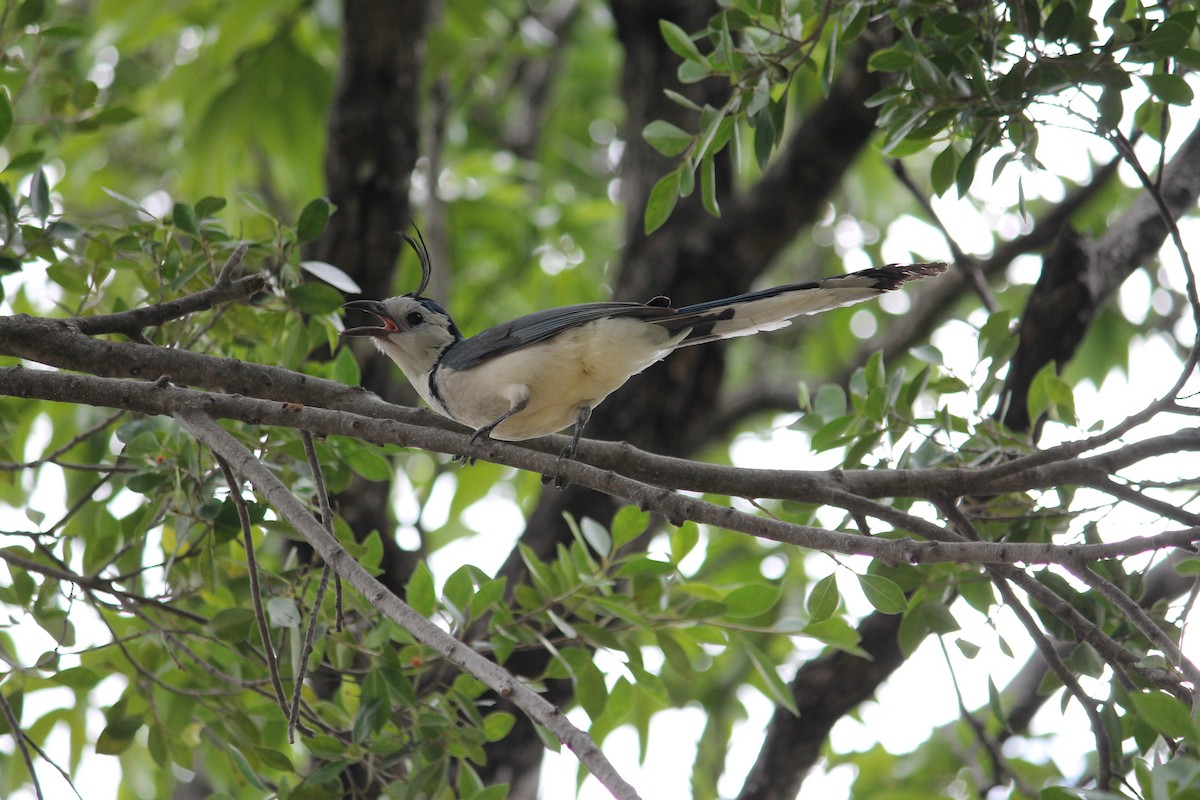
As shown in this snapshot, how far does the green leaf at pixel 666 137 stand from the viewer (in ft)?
11.0

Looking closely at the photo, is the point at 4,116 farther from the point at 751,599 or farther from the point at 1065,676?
the point at 1065,676

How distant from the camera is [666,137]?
11.0 feet

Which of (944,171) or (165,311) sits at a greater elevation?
(944,171)

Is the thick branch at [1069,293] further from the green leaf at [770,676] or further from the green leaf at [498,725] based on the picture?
the green leaf at [498,725]

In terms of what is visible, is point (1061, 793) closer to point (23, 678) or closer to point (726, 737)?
point (23, 678)

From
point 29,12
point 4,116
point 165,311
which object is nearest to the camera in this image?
point 165,311

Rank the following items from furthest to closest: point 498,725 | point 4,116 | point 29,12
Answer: point 29,12 < point 498,725 < point 4,116

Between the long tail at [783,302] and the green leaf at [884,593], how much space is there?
817 mm

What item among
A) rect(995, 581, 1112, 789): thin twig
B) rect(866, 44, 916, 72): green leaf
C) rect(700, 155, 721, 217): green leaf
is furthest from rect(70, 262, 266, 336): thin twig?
rect(995, 581, 1112, 789): thin twig

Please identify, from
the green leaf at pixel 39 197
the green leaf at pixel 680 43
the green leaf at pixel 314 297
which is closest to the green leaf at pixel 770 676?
the green leaf at pixel 314 297

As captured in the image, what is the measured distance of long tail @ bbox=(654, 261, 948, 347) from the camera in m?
3.06

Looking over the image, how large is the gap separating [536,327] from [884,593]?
5.29ft

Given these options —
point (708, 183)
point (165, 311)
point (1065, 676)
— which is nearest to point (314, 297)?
point (165, 311)

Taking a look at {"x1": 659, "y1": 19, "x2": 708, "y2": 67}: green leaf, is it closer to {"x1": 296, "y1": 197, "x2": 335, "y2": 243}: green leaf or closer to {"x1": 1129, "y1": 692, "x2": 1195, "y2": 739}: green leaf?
{"x1": 296, "y1": 197, "x2": 335, "y2": 243}: green leaf
